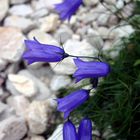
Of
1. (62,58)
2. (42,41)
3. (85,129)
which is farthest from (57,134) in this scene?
(42,41)

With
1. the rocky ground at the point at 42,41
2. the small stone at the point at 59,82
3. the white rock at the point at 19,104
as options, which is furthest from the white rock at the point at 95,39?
the white rock at the point at 19,104

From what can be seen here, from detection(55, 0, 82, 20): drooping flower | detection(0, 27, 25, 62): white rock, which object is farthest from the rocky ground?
detection(55, 0, 82, 20): drooping flower

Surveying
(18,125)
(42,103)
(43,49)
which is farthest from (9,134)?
(43,49)

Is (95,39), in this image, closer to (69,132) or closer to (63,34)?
(63,34)

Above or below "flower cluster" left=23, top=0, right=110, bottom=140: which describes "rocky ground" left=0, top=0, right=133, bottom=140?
below

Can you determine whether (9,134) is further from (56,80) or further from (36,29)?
(36,29)

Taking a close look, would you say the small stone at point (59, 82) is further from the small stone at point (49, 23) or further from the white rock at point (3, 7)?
the white rock at point (3, 7)

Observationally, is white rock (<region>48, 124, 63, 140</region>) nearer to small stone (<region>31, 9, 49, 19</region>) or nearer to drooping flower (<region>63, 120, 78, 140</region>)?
drooping flower (<region>63, 120, 78, 140</region>)
